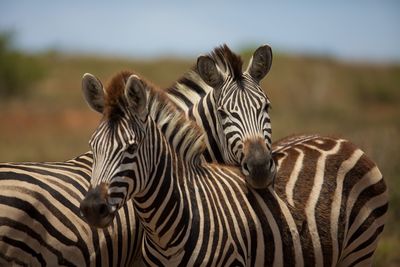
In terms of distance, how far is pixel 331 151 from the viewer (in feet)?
20.9

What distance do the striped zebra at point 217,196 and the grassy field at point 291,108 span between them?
345cm

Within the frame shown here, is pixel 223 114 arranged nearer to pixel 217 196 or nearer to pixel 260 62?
pixel 260 62

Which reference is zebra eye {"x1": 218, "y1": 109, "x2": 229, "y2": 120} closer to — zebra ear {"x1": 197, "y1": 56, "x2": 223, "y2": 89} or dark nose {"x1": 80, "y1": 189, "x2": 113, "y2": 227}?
zebra ear {"x1": 197, "y1": 56, "x2": 223, "y2": 89}

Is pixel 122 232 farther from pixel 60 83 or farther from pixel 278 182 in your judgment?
pixel 60 83

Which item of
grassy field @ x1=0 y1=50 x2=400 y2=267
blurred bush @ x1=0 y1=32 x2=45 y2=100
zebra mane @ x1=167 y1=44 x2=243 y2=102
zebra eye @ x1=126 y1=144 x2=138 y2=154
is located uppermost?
zebra mane @ x1=167 y1=44 x2=243 y2=102

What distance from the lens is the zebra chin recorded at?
4.46 meters

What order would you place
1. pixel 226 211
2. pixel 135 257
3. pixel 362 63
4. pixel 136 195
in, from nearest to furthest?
pixel 136 195 < pixel 226 211 < pixel 135 257 < pixel 362 63

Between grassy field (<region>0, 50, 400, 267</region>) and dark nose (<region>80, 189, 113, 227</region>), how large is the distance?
5.79 metres

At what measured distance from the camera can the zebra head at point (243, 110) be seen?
18.2 feet

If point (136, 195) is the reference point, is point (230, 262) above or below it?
below

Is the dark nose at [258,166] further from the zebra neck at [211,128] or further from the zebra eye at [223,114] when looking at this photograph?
the zebra neck at [211,128]

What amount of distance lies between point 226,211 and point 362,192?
5.09ft

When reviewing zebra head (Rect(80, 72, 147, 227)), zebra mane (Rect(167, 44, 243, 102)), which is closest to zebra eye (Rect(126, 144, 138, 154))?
zebra head (Rect(80, 72, 147, 227))

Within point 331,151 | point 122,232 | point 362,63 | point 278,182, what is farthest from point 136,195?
point 362,63
